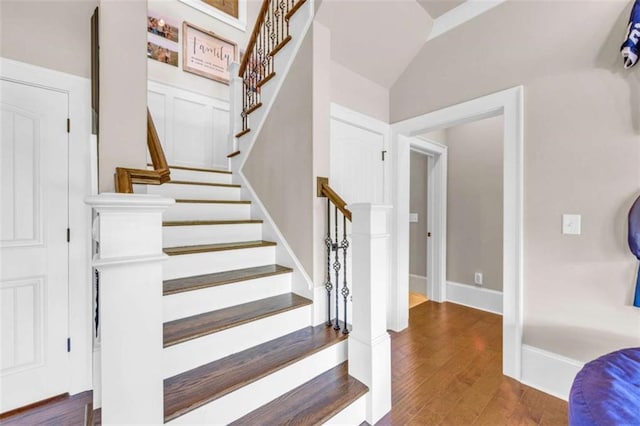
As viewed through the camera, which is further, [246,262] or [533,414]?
[246,262]

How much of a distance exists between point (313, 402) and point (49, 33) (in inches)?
115

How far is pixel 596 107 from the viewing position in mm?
1772

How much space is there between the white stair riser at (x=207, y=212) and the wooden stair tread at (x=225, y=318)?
0.94 metres

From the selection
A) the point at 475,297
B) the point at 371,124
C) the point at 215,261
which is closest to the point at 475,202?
the point at 475,297

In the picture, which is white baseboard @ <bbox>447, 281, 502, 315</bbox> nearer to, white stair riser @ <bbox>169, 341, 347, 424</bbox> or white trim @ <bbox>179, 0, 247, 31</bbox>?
white stair riser @ <bbox>169, 341, 347, 424</bbox>

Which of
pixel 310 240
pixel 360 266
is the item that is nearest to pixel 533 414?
pixel 360 266

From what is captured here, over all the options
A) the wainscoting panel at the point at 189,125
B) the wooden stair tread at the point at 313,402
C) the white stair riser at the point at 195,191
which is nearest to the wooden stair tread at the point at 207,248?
the white stair riser at the point at 195,191

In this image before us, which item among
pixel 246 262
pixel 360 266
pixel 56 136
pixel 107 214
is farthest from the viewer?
pixel 246 262

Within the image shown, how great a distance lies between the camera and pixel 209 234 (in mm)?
2240

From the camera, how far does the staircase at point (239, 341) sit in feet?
4.48

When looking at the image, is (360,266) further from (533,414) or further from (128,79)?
(128,79)

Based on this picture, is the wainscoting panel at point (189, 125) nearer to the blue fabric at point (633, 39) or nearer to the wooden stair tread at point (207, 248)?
the wooden stair tread at point (207, 248)

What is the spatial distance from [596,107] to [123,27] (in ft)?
9.21

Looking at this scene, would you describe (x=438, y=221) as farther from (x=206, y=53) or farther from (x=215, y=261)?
(x=206, y=53)
